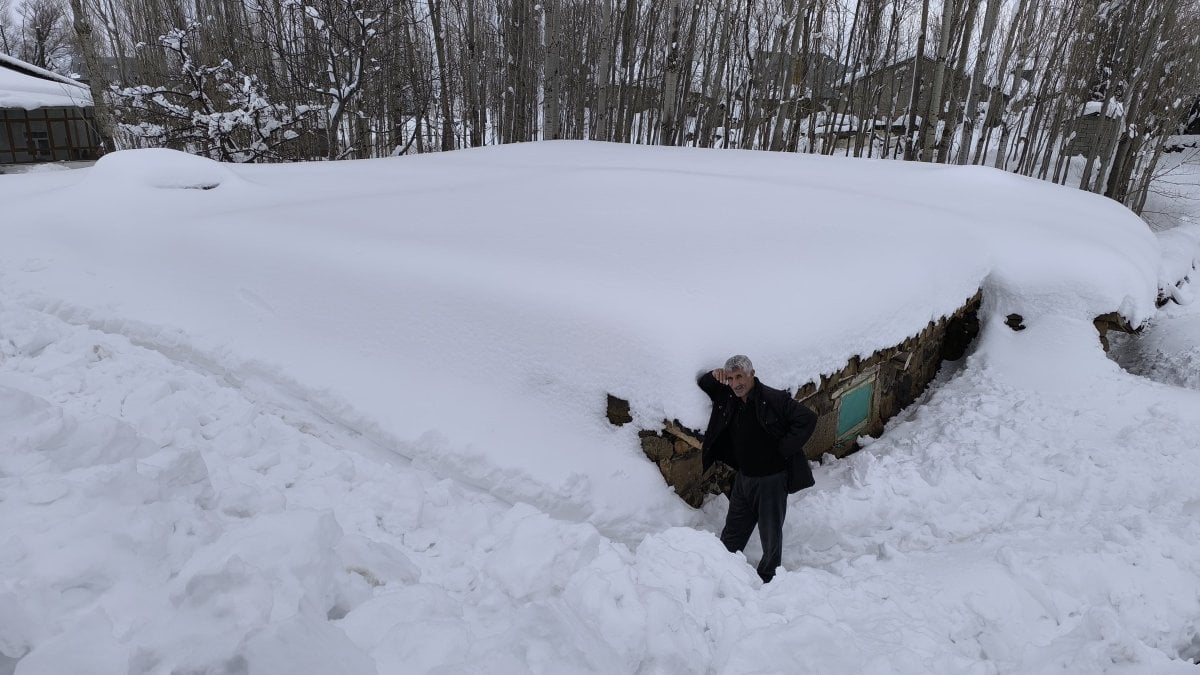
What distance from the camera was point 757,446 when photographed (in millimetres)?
3793

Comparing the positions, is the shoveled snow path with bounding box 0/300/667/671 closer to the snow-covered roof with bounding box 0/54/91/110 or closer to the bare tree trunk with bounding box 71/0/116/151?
the bare tree trunk with bounding box 71/0/116/151

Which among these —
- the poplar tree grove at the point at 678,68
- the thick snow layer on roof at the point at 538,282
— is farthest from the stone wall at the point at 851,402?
the poplar tree grove at the point at 678,68

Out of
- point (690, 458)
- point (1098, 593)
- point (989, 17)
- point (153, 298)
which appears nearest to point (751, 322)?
point (690, 458)

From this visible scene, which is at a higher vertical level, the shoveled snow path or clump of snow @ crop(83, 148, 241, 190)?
clump of snow @ crop(83, 148, 241, 190)

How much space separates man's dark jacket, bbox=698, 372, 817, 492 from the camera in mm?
3643

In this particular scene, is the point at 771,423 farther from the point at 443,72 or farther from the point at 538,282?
the point at 443,72

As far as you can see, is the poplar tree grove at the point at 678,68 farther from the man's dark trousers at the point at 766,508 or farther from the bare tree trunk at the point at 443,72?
the man's dark trousers at the point at 766,508

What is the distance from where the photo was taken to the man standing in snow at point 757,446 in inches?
144

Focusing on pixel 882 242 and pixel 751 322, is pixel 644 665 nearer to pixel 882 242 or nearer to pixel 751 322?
pixel 751 322

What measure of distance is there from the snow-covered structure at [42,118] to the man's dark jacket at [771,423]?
22791 millimetres

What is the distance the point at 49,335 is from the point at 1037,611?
689 centimetres

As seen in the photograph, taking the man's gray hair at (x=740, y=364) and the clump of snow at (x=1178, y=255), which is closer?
the man's gray hair at (x=740, y=364)

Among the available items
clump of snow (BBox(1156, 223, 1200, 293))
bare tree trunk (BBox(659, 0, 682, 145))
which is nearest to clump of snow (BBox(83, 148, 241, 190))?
bare tree trunk (BBox(659, 0, 682, 145))

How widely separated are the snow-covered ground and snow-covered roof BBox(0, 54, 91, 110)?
50.8ft
